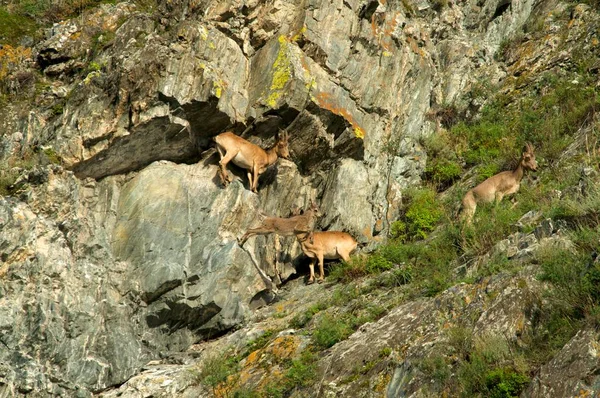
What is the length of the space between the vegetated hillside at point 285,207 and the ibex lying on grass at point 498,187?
15.2 inches

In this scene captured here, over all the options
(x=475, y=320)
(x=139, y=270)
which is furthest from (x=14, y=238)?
(x=475, y=320)

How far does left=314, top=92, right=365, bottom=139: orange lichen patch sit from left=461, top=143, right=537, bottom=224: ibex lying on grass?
3453 millimetres

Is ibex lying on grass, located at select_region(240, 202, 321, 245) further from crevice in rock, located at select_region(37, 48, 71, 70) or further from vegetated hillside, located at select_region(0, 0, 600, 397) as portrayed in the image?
crevice in rock, located at select_region(37, 48, 71, 70)

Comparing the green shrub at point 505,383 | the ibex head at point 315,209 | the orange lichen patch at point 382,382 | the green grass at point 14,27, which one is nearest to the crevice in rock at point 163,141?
the ibex head at point 315,209

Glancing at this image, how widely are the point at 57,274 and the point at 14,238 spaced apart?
1.13 meters

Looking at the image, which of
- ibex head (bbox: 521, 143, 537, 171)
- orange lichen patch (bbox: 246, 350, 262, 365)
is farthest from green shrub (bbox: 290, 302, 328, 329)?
ibex head (bbox: 521, 143, 537, 171)

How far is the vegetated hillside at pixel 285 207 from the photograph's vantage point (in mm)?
11898

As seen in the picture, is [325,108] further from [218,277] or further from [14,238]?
[14,238]

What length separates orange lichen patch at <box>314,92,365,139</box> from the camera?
18703 mm

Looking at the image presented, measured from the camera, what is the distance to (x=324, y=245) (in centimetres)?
1745

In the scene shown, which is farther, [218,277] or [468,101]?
[468,101]

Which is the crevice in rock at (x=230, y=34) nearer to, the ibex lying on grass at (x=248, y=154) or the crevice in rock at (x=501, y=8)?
the ibex lying on grass at (x=248, y=154)

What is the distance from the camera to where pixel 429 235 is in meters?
18.0

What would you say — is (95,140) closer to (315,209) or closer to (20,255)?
(20,255)
